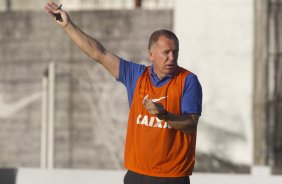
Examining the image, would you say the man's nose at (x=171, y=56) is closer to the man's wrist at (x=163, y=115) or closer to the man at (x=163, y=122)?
the man at (x=163, y=122)

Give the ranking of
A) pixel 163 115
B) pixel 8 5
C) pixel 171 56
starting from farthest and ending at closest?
pixel 8 5
pixel 171 56
pixel 163 115

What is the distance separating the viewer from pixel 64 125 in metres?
12.7

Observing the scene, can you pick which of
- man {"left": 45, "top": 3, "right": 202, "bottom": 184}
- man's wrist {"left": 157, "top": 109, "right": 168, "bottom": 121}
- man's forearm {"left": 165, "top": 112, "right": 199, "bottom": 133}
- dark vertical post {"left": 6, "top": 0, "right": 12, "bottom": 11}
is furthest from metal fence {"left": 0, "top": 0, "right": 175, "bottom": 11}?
man's wrist {"left": 157, "top": 109, "right": 168, "bottom": 121}

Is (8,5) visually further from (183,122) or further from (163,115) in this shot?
(163,115)

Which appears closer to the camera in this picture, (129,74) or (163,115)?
(163,115)

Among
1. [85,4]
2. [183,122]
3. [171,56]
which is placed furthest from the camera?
[85,4]

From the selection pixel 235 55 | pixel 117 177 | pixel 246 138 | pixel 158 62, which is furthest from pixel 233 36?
pixel 158 62

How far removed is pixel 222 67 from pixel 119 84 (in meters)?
1.36

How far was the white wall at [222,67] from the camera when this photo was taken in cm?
1217

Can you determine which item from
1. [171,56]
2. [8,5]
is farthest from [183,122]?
[8,5]

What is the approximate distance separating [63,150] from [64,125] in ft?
1.08

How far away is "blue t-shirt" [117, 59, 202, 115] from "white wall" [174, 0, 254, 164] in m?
6.63

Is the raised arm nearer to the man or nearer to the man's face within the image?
the man

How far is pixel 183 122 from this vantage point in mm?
5102
